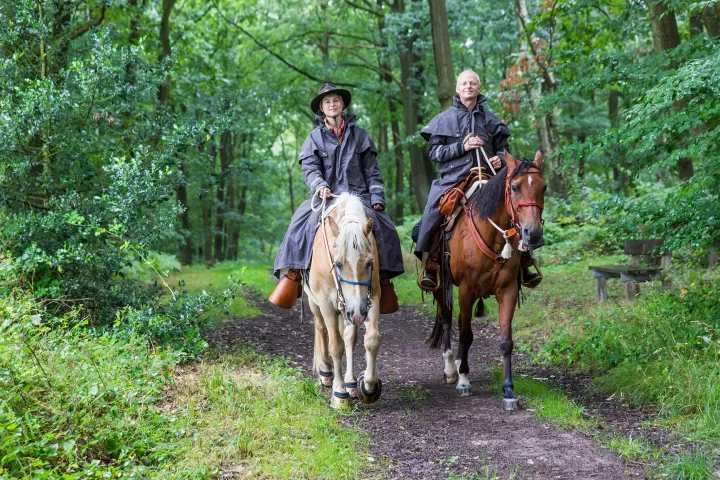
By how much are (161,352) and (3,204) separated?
249cm

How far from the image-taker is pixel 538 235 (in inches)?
218

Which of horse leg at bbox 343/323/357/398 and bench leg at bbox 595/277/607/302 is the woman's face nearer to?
horse leg at bbox 343/323/357/398

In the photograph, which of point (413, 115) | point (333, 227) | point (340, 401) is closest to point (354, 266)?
point (333, 227)

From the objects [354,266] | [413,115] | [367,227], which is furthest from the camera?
[413,115]

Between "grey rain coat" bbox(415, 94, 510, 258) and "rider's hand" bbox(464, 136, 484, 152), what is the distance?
9 cm

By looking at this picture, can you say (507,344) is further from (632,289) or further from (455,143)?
(632,289)

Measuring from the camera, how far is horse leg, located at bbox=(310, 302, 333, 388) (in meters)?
6.74

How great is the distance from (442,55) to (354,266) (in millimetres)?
8596

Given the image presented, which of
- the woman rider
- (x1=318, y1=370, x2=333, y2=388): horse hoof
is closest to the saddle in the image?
the woman rider

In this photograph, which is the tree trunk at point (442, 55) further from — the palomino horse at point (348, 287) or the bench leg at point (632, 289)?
the palomino horse at point (348, 287)

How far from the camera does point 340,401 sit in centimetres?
609

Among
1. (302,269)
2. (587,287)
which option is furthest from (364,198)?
(587,287)

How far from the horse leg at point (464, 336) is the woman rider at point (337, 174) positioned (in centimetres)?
70

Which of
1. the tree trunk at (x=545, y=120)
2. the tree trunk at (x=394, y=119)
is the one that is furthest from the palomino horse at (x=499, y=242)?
the tree trunk at (x=394, y=119)
